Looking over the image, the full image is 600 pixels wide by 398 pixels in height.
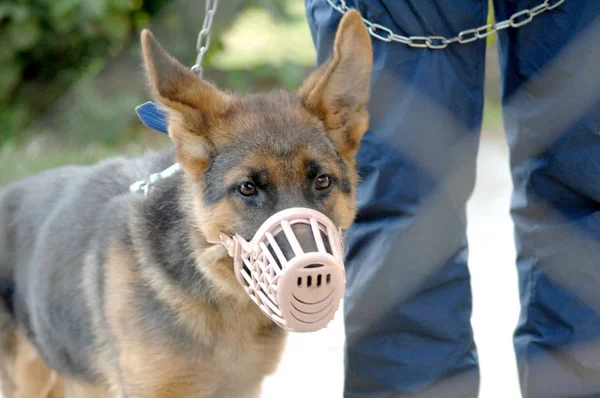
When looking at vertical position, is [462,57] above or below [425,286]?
above

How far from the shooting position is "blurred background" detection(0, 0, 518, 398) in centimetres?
652

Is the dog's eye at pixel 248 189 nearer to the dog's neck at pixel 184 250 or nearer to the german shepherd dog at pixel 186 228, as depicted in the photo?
the german shepherd dog at pixel 186 228

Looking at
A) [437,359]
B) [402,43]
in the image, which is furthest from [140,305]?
[402,43]

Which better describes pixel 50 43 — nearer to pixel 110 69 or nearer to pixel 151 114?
pixel 110 69

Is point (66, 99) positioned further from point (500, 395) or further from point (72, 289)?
point (500, 395)

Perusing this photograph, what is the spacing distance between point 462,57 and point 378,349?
1106mm

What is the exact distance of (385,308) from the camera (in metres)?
2.88

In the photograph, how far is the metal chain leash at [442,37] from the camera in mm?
2668

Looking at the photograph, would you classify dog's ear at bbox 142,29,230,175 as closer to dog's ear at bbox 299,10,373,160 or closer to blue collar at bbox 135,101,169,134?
blue collar at bbox 135,101,169,134

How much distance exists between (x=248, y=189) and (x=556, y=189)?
1.23 meters

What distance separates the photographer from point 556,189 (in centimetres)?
293

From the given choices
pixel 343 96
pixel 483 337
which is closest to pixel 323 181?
pixel 343 96

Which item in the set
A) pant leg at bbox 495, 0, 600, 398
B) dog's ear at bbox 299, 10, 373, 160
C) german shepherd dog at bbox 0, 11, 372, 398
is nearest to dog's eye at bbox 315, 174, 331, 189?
german shepherd dog at bbox 0, 11, 372, 398

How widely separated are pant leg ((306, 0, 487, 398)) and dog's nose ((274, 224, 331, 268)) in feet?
2.01
